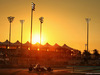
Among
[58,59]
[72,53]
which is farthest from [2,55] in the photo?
[72,53]

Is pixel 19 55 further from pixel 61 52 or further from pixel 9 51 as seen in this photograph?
pixel 61 52

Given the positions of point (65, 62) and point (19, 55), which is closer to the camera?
point (19, 55)

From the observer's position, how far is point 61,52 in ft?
251

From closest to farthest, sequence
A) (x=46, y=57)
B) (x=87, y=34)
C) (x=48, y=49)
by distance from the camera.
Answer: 1. (x=46, y=57)
2. (x=87, y=34)
3. (x=48, y=49)

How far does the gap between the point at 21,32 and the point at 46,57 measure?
1383 cm

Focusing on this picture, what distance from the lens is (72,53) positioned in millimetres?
82500

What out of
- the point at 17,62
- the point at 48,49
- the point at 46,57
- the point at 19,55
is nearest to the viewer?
the point at 17,62

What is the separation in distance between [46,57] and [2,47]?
17.9 metres

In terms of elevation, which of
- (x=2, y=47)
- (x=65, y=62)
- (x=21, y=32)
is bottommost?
(x=65, y=62)

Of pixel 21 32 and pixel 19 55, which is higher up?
pixel 21 32

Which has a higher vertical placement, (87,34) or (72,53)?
(87,34)

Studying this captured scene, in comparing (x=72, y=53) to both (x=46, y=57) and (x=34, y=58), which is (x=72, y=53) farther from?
(x=34, y=58)

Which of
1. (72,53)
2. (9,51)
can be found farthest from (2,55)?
(72,53)

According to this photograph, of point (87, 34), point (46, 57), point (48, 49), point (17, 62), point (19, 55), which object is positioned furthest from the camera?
point (48, 49)
